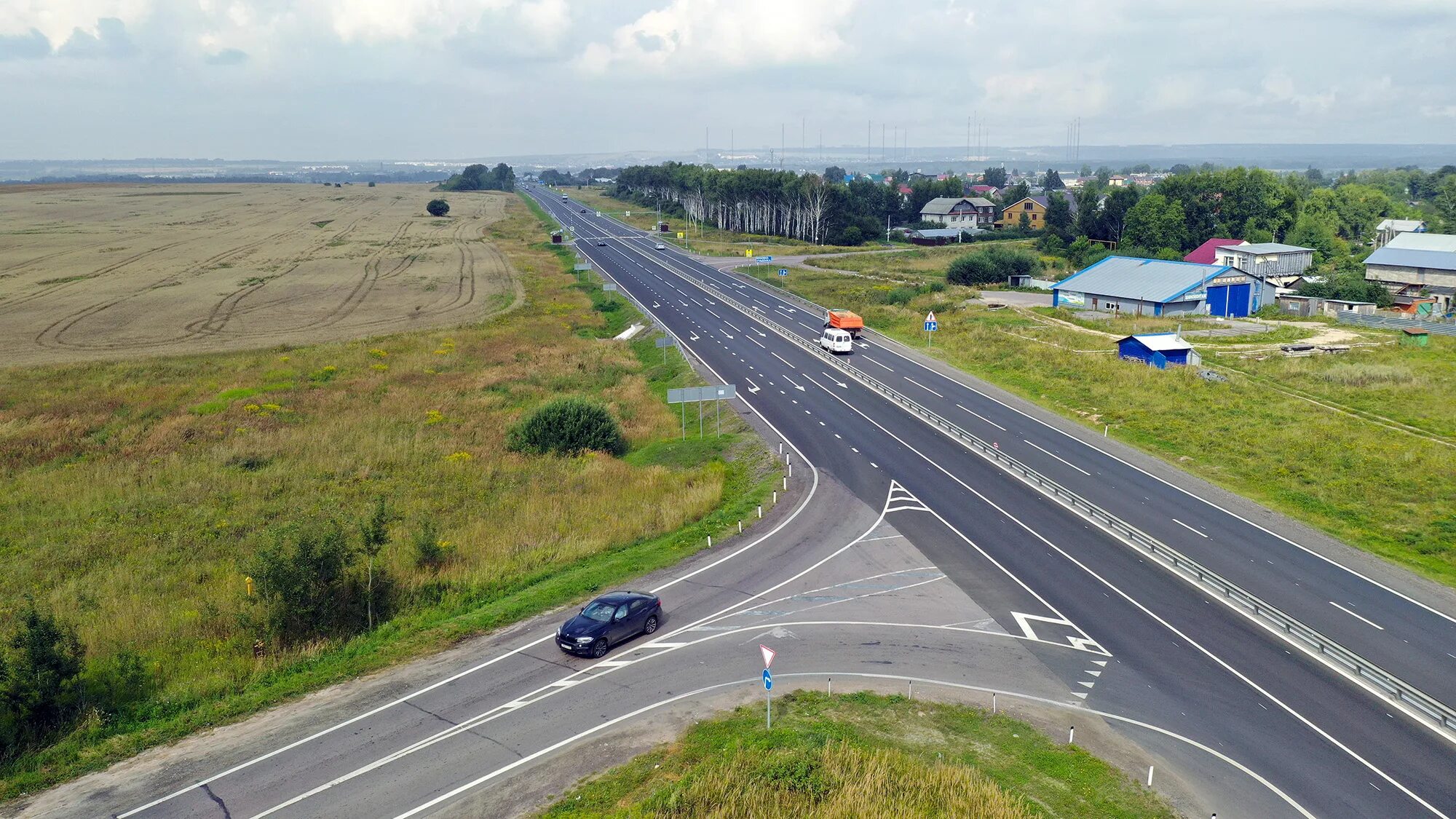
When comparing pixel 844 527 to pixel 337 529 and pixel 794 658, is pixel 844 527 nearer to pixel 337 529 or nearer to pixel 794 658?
pixel 794 658

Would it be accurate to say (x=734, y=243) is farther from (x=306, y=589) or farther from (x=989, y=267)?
(x=306, y=589)

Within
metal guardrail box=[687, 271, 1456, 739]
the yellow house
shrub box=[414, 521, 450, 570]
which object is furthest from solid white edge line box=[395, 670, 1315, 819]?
the yellow house

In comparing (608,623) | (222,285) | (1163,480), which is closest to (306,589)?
(608,623)

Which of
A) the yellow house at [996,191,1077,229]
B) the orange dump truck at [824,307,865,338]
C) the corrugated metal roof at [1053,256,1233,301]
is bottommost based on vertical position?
the orange dump truck at [824,307,865,338]

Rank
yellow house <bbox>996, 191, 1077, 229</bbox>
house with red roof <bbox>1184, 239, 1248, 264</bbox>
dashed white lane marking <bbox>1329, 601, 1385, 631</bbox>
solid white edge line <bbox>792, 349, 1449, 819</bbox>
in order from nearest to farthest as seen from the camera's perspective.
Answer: solid white edge line <bbox>792, 349, 1449, 819</bbox> → dashed white lane marking <bbox>1329, 601, 1385, 631</bbox> → house with red roof <bbox>1184, 239, 1248, 264</bbox> → yellow house <bbox>996, 191, 1077, 229</bbox>

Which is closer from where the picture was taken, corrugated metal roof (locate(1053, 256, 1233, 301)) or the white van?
the white van

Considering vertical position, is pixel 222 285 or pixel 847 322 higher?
pixel 222 285

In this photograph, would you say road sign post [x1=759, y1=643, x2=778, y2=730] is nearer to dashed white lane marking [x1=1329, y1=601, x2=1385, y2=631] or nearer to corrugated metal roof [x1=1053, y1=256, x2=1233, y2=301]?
dashed white lane marking [x1=1329, y1=601, x2=1385, y2=631]
